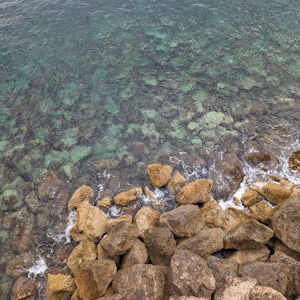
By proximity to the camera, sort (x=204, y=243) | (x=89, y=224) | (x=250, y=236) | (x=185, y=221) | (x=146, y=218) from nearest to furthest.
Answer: (x=250, y=236) < (x=204, y=243) < (x=185, y=221) < (x=89, y=224) < (x=146, y=218)

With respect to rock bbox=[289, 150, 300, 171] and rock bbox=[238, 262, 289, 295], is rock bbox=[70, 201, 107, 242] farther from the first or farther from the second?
rock bbox=[289, 150, 300, 171]

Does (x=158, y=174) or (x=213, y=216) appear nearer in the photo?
(x=213, y=216)

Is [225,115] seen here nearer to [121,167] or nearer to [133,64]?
[121,167]

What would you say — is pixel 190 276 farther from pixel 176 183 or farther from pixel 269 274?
pixel 176 183

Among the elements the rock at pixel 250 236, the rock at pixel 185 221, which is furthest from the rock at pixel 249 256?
the rock at pixel 185 221

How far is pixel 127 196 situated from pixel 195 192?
313 centimetres

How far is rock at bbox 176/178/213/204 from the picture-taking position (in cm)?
1141

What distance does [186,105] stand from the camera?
1622cm

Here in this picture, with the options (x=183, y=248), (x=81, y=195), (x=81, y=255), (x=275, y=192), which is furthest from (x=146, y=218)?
(x=275, y=192)

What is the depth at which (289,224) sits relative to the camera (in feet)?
31.4

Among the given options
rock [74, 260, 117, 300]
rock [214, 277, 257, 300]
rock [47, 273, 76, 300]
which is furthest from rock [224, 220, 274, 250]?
rock [47, 273, 76, 300]

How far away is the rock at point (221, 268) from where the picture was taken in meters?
8.73

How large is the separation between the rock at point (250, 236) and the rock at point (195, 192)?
2.01 meters

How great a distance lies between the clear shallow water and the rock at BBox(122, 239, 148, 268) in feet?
12.4
